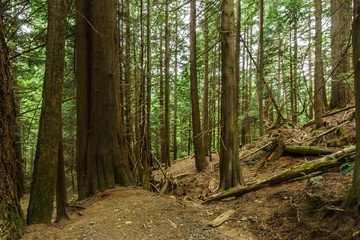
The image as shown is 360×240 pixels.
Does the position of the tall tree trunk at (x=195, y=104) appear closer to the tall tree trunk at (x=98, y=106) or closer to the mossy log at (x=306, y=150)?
the mossy log at (x=306, y=150)

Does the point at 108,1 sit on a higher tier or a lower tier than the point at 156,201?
higher

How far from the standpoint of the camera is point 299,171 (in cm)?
486

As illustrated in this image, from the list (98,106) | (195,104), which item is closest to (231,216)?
(98,106)

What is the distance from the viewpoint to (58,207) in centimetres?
382

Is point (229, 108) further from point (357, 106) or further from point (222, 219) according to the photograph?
point (357, 106)

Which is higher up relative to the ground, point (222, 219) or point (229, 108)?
point (229, 108)

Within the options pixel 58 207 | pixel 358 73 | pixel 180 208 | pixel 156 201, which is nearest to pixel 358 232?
pixel 358 73

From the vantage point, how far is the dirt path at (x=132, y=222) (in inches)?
126

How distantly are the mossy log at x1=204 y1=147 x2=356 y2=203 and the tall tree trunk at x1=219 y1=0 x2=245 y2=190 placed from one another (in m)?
0.36

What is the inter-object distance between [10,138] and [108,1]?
14.8 feet

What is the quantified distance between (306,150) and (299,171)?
115 inches

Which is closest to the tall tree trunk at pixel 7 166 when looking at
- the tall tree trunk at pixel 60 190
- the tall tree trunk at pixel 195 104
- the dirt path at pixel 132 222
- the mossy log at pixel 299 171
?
the dirt path at pixel 132 222

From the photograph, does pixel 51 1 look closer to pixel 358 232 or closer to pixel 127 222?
pixel 127 222

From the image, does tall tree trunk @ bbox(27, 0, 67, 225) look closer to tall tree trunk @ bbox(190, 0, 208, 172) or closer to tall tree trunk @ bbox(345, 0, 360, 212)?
tall tree trunk @ bbox(345, 0, 360, 212)
